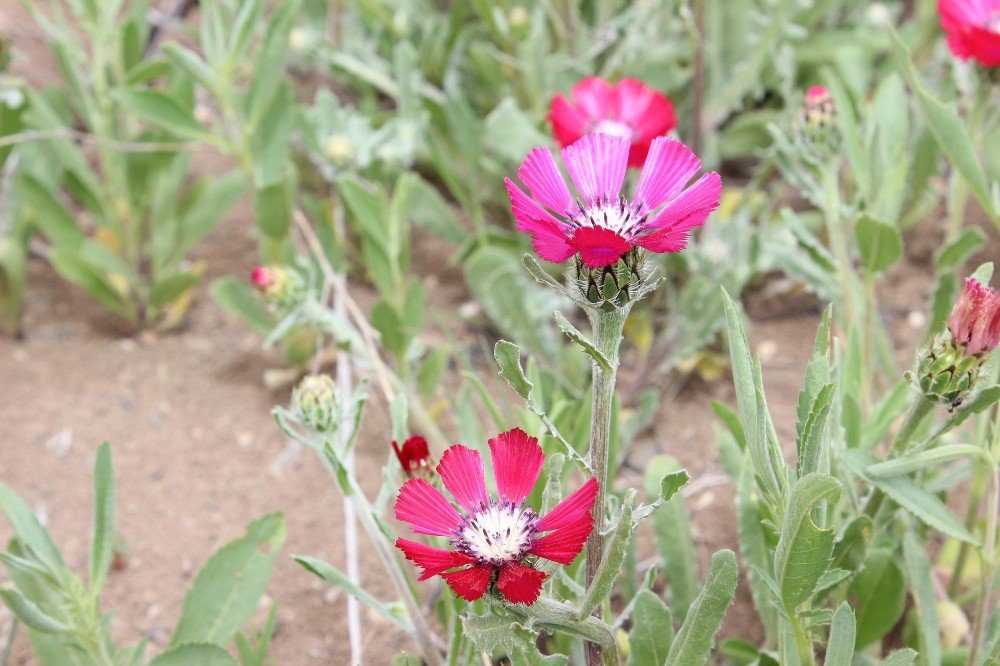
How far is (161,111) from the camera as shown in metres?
1.96

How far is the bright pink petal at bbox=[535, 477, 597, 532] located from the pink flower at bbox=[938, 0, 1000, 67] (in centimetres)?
110

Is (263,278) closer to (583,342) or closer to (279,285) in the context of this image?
(279,285)

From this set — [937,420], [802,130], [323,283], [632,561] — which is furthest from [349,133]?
[937,420]

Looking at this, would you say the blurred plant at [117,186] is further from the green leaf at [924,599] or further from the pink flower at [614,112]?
the green leaf at [924,599]

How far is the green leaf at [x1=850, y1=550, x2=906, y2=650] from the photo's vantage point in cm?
132

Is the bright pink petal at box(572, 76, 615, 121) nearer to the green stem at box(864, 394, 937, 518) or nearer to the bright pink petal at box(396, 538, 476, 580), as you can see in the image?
the green stem at box(864, 394, 937, 518)

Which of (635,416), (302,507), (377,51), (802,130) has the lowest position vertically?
(302,507)

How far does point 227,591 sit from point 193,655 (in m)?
0.13

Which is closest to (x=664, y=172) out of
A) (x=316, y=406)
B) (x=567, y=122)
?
(x=316, y=406)

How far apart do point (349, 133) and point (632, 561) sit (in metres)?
1.22

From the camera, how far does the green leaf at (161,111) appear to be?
1933 millimetres

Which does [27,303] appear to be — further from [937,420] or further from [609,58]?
[937,420]

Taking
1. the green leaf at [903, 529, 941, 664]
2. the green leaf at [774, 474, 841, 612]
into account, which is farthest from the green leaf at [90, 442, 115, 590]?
the green leaf at [903, 529, 941, 664]

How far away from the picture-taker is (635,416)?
1815mm
